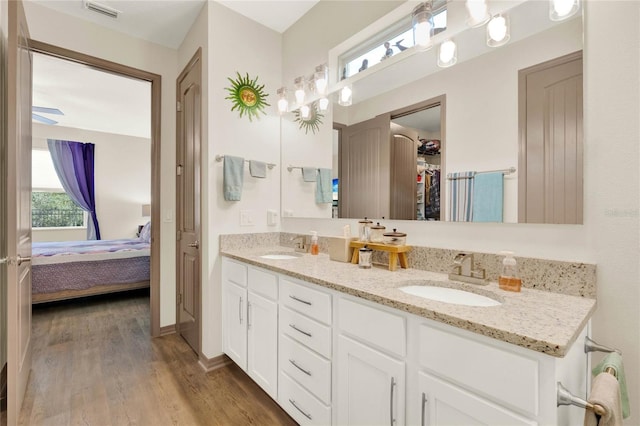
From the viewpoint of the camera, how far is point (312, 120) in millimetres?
2340

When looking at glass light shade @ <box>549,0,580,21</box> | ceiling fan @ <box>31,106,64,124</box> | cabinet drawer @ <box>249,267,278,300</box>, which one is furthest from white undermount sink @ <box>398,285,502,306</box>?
ceiling fan @ <box>31,106,64,124</box>

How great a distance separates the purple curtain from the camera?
5527 mm

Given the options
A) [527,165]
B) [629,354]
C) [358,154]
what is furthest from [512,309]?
[358,154]

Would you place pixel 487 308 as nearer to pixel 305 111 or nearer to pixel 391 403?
pixel 391 403

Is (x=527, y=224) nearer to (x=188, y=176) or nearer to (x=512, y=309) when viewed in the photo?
(x=512, y=309)

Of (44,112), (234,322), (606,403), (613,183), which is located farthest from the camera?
(44,112)

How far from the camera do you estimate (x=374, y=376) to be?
114 cm

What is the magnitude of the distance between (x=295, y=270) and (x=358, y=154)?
3.00 feet

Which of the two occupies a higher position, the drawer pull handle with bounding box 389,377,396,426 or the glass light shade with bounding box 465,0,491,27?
the glass light shade with bounding box 465,0,491,27

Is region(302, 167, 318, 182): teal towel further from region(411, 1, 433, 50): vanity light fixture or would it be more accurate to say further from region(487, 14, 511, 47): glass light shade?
region(487, 14, 511, 47): glass light shade

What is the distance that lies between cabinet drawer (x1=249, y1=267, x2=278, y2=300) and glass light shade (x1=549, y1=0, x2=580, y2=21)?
1721 mm

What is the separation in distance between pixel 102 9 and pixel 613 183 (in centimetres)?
335

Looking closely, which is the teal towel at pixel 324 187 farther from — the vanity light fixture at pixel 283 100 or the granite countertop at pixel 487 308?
the granite countertop at pixel 487 308

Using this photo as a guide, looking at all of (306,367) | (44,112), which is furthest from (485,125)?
(44,112)
